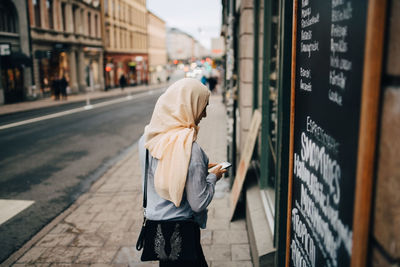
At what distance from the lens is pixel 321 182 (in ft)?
5.04

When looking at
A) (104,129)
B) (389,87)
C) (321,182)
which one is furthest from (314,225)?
(104,129)

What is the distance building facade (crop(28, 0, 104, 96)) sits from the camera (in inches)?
1134

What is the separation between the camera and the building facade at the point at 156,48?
6794 centimetres

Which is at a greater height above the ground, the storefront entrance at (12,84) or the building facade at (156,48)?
the building facade at (156,48)

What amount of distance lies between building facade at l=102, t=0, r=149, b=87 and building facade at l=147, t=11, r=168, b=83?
325 cm

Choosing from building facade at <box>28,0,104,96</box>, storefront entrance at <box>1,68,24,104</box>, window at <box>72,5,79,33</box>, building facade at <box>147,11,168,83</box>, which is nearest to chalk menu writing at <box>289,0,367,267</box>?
storefront entrance at <box>1,68,24,104</box>

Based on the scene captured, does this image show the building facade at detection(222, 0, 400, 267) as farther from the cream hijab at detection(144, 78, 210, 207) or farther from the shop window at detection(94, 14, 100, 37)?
the shop window at detection(94, 14, 100, 37)

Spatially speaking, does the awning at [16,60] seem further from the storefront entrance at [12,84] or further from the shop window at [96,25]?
the shop window at [96,25]

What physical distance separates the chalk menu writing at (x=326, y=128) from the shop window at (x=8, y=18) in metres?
27.4

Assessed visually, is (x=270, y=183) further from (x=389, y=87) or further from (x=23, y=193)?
(x=23, y=193)

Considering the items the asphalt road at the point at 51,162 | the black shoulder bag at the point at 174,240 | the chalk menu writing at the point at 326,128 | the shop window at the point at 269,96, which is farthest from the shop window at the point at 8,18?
the chalk menu writing at the point at 326,128

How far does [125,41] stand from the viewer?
52.7 meters

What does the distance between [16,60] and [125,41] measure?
95.7 ft

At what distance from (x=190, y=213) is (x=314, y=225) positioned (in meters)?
0.91
